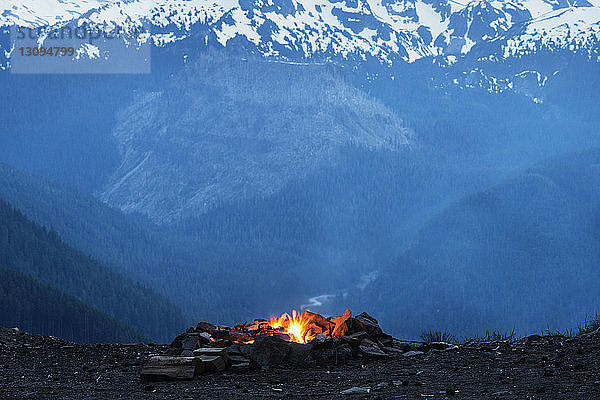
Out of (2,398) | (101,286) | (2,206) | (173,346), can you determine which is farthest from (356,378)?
(2,206)

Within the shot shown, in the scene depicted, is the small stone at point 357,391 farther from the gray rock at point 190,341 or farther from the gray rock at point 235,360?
the gray rock at point 190,341

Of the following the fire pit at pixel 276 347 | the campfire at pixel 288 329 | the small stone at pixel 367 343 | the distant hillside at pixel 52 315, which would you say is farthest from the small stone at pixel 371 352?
the distant hillside at pixel 52 315

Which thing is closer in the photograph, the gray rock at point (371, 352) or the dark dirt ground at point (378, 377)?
the dark dirt ground at point (378, 377)

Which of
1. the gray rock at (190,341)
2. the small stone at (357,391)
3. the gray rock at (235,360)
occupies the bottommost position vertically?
the small stone at (357,391)

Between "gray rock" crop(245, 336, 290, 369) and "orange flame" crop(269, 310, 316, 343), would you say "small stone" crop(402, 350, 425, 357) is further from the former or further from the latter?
"gray rock" crop(245, 336, 290, 369)

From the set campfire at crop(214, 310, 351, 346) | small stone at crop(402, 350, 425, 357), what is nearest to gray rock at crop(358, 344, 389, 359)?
small stone at crop(402, 350, 425, 357)

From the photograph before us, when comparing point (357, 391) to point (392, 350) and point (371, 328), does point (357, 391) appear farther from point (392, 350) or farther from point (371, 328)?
point (371, 328)

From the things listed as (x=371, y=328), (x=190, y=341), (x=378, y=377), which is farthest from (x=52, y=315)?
(x=378, y=377)
